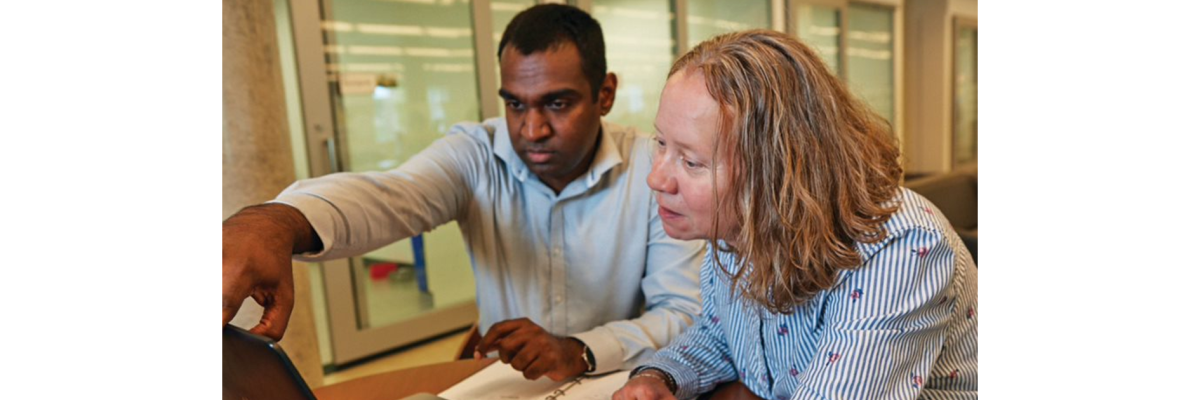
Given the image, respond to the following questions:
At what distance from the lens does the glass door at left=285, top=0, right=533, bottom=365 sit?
70 centimetres

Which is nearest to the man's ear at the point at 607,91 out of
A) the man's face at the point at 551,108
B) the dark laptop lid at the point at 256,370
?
the man's face at the point at 551,108

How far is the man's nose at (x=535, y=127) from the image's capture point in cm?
70

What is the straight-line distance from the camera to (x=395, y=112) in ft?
3.05

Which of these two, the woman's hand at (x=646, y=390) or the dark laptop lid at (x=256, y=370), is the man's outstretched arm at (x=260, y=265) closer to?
the dark laptop lid at (x=256, y=370)

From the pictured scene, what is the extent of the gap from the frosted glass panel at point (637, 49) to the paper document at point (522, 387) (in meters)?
0.29

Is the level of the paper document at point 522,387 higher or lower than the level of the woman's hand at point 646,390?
lower

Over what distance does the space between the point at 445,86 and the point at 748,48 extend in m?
0.61

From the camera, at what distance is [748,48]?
37 centimetres

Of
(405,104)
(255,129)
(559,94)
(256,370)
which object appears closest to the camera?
(256,370)

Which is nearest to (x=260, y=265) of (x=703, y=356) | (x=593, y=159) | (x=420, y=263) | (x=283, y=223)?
(x=283, y=223)

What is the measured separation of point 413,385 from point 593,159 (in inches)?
12.9

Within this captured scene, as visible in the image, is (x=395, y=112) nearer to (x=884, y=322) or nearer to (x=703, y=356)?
(x=703, y=356)
